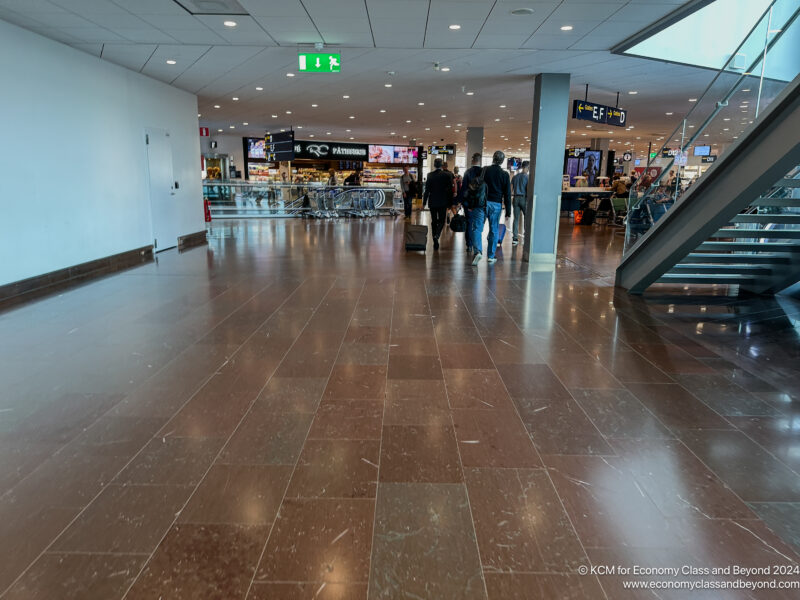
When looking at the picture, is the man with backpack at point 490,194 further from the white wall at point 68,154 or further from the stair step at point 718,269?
the white wall at point 68,154

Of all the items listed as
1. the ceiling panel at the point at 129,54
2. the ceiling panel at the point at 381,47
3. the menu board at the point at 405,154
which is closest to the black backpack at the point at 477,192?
the ceiling panel at the point at 381,47

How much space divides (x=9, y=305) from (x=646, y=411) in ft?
21.6

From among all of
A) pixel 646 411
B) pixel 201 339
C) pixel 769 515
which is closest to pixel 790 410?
pixel 646 411

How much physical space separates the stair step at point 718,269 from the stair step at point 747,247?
47 centimetres

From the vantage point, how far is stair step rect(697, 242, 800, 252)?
233 inches

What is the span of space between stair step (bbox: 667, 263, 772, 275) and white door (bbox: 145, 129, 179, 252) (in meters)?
9.08

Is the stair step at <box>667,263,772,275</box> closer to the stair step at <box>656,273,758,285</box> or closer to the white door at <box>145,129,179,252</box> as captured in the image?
the stair step at <box>656,273,758,285</box>

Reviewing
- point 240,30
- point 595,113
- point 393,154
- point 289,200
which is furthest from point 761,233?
point 393,154

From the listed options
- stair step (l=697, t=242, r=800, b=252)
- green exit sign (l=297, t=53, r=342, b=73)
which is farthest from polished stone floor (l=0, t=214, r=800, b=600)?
green exit sign (l=297, t=53, r=342, b=73)

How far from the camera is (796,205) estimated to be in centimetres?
546

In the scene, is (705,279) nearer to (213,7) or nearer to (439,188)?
(439,188)

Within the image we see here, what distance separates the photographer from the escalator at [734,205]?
441 centimetres

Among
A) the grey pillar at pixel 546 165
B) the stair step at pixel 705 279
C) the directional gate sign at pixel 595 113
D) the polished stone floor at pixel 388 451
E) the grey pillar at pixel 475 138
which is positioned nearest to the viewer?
the polished stone floor at pixel 388 451

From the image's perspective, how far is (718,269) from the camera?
21.8 ft
